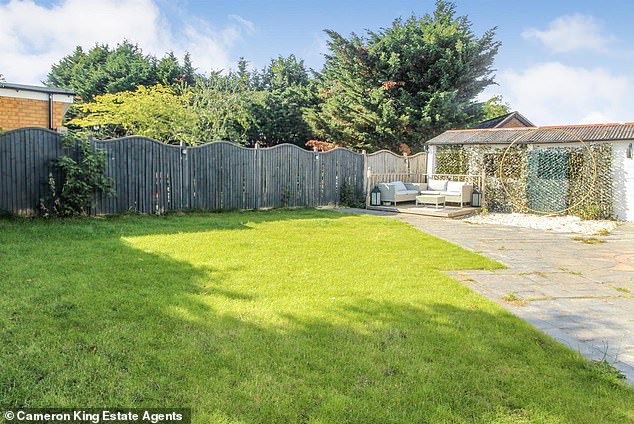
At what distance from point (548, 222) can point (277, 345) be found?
10721mm

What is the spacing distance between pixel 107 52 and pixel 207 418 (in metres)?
37.9

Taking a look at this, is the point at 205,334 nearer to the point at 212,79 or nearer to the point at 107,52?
the point at 212,79

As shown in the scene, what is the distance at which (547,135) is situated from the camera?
13.9 meters

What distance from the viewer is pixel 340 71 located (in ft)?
78.3

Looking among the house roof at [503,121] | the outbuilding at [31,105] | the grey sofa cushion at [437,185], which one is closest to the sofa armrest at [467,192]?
the grey sofa cushion at [437,185]

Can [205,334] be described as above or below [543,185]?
below

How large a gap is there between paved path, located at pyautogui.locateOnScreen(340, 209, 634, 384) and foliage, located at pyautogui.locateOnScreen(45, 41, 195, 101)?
23.9 m

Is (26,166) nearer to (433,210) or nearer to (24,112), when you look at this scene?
(24,112)

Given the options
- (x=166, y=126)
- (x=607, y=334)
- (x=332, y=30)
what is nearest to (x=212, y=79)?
(x=166, y=126)

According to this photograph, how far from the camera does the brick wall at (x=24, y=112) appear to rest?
11.7 meters

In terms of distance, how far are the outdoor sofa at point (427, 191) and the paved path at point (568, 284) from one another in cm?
509

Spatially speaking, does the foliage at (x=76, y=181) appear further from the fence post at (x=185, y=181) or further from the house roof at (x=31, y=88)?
the house roof at (x=31, y=88)

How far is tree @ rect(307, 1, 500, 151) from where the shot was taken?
Result: 21.0 m

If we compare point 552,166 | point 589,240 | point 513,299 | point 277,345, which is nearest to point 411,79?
point 552,166
